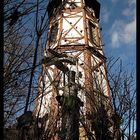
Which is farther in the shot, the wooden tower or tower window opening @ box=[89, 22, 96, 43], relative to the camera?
tower window opening @ box=[89, 22, 96, 43]

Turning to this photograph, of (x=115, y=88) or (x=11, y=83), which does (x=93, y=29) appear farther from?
(x=11, y=83)

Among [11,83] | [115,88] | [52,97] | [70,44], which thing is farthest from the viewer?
[70,44]

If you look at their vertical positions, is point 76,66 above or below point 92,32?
below

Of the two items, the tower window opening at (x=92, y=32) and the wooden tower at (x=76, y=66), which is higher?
the tower window opening at (x=92, y=32)

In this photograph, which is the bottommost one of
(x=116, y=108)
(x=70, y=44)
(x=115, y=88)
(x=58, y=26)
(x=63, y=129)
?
(x=63, y=129)

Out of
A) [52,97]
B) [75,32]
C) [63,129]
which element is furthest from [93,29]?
[63,129]

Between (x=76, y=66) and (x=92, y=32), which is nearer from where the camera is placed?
(x=76, y=66)

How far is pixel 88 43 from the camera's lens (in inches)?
653

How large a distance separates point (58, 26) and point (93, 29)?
265 centimetres

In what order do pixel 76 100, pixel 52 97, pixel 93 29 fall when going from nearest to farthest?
1. pixel 76 100
2. pixel 52 97
3. pixel 93 29

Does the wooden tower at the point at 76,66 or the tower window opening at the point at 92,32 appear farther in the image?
the tower window opening at the point at 92,32

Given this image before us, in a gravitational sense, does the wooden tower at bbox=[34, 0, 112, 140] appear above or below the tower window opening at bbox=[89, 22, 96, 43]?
below

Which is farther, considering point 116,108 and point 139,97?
point 116,108

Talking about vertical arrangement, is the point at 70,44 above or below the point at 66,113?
above
